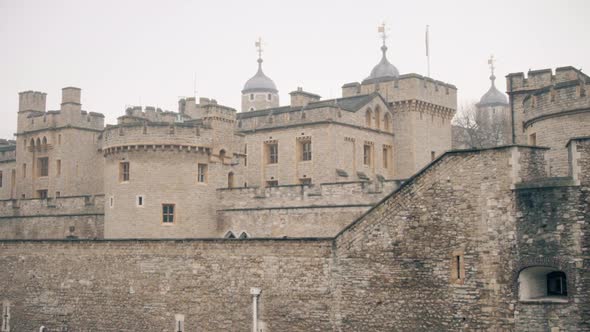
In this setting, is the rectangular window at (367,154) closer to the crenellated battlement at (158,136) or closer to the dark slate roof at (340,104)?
the dark slate roof at (340,104)

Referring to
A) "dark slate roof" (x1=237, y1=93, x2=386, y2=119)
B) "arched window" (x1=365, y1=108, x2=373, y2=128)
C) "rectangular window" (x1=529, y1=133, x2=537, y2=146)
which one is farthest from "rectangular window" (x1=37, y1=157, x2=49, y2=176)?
"rectangular window" (x1=529, y1=133, x2=537, y2=146)

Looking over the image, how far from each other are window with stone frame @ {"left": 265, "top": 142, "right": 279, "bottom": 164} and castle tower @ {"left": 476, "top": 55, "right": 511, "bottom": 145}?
862 inches

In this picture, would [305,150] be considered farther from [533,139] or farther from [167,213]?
[533,139]

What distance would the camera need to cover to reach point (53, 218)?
43781 mm

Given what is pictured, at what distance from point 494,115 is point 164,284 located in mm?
52766

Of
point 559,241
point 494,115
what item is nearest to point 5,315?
point 559,241

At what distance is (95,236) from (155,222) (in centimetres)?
727

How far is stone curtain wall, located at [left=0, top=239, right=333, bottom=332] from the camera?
84.3ft

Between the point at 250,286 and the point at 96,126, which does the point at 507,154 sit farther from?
the point at 96,126

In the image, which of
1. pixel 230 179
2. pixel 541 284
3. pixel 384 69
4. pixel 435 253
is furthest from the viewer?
pixel 384 69

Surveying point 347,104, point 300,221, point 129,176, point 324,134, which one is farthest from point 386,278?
point 347,104

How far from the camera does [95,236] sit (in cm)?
4144

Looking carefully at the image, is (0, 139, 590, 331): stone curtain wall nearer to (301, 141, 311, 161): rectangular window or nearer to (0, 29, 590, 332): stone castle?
(0, 29, 590, 332): stone castle

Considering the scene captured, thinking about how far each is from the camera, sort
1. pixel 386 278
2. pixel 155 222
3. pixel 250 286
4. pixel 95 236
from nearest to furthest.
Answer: pixel 386 278, pixel 250 286, pixel 155 222, pixel 95 236
